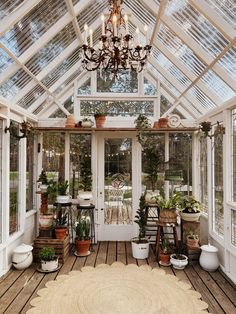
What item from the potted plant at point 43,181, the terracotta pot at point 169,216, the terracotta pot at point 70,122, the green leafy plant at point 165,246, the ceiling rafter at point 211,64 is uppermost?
the ceiling rafter at point 211,64

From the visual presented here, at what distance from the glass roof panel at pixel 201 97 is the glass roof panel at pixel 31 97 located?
2.66 meters

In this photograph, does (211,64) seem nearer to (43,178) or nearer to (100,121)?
(100,121)

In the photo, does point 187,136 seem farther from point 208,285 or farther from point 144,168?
point 208,285

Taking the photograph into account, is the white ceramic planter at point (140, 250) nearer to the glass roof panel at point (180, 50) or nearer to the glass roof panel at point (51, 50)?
the glass roof panel at point (180, 50)

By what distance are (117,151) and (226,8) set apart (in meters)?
3.42

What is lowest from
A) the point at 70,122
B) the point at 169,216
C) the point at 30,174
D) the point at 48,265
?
the point at 48,265

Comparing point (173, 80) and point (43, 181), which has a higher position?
point (173, 80)

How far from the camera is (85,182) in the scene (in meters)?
5.42

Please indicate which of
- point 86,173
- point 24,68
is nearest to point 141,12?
point 24,68

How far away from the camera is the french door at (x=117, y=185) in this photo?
221 inches

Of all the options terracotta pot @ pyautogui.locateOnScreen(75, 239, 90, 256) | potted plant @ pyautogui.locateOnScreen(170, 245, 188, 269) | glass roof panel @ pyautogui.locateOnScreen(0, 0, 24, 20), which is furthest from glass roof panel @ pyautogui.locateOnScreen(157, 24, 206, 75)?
terracotta pot @ pyautogui.locateOnScreen(75, 239, 90, 256)

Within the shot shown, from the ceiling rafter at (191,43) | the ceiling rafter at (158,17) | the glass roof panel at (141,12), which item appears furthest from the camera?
the glass roof panel at (141,12)

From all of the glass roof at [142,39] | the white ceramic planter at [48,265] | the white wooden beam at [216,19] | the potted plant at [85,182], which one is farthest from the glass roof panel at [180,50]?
the white ceramic planter at [48,265]

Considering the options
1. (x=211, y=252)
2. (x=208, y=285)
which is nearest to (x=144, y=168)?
(x=211, y=252)
